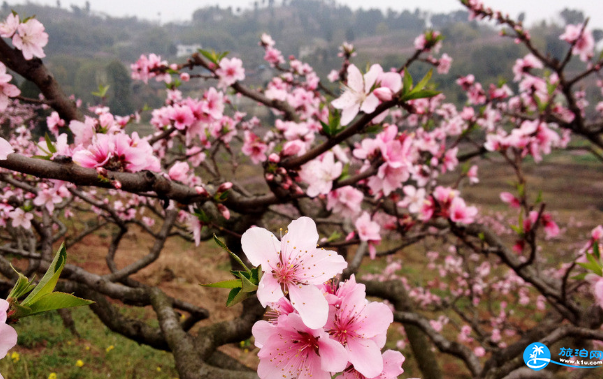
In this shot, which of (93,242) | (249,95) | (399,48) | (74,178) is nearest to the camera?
(74,178)

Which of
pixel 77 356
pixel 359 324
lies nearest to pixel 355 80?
pixel 359 324

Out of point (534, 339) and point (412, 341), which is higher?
point (534, 339)

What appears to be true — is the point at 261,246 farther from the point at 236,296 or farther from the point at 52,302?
the point at 52,302

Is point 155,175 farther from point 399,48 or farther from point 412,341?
point 399,48

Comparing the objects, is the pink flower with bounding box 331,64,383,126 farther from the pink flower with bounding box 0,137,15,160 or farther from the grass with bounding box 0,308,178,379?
the grass with bounding box 0,308,178,379

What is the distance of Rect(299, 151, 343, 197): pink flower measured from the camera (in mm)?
1614

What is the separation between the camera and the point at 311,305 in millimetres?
646

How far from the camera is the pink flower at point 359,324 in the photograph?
0.70m

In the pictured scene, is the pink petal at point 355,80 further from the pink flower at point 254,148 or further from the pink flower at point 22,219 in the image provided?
the pink flower at point 22,219

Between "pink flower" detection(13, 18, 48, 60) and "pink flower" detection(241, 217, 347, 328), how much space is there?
1.70 metres

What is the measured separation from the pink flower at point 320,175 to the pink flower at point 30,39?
1.47 metres

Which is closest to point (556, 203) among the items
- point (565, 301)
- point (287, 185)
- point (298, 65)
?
point (298, 65)

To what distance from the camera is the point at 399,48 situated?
7306 centimetres

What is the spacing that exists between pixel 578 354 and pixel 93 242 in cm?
910
